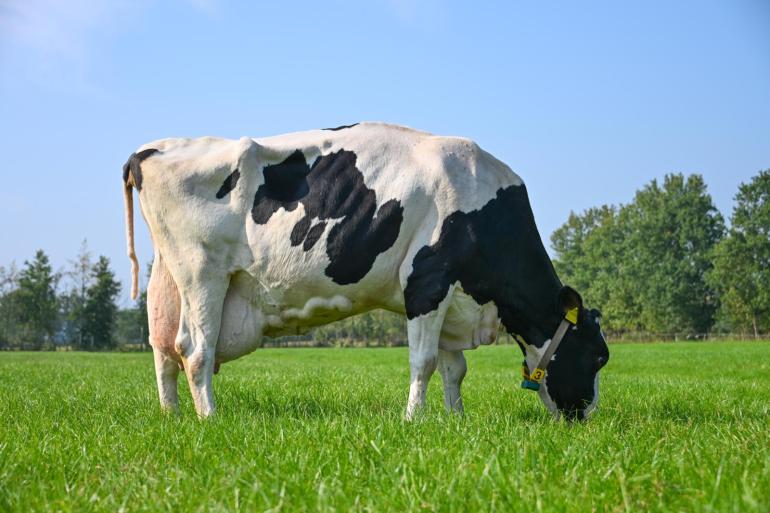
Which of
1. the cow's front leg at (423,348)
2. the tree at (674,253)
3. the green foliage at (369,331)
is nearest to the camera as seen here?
the cow's front leg at (423,348)

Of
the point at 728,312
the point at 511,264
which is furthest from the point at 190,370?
the point at 728,312

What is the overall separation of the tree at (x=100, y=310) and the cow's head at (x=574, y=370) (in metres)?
75.0

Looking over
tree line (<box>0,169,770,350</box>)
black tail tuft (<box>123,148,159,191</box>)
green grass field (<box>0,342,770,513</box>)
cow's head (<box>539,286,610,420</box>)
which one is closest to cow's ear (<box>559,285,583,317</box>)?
cow's head (<box>539,286,610,420</box>)

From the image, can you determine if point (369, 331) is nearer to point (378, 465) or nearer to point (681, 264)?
point (681, 264)

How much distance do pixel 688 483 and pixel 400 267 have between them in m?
3.18

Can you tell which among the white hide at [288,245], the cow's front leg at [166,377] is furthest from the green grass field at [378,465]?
the white hide at [288,245]

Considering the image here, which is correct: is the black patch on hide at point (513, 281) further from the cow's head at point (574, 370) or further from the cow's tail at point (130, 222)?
the cow's tail at point (130, 222)

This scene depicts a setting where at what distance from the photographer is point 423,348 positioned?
18.5 ft

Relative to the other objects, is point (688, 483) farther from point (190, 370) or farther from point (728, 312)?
point (728, 312)

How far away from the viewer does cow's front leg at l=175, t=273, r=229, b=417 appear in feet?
19.7

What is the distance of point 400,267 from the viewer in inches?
230

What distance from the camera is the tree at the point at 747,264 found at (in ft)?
221

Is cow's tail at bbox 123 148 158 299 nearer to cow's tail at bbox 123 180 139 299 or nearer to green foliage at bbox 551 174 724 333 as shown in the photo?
cow's tail at bbox 123 180 139 299

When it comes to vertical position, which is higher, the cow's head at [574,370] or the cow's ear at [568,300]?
the cow's ear at [568,300]
